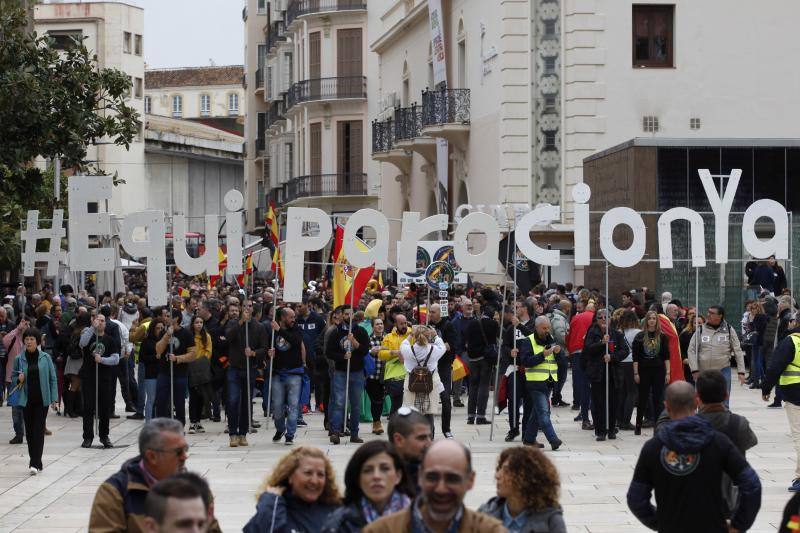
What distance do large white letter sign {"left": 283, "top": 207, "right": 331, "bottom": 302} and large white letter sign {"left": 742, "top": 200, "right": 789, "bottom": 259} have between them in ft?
16.4

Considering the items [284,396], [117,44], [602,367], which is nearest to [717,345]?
[602,367]

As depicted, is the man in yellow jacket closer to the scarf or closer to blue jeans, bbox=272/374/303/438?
blue jeans, bbox=272/374/303/438

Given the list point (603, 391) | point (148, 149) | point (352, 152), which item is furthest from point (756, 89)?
point (148, 149)

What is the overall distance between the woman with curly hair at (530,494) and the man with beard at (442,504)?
101cm

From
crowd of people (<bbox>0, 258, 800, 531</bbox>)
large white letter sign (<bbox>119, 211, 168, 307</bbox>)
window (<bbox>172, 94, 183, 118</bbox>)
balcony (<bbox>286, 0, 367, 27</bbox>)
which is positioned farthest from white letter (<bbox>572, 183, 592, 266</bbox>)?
window (<bbox>172, 94, 183, 118</bbox>)

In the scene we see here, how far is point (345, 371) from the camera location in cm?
1842

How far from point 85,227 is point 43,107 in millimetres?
3447

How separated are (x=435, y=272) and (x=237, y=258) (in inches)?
129

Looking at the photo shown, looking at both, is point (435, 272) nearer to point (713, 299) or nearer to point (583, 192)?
point (583, 192)

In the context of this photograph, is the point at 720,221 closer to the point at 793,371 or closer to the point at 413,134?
the point at 793,371

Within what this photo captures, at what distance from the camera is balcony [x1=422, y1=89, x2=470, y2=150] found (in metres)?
39.7

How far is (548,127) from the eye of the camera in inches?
1355

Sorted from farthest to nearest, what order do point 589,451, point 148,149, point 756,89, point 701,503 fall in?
point 148,149 → point 756,89 → point 589,451 → point 701,503

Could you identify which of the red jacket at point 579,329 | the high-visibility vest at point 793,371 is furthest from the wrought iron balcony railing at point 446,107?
the high-visibility vest at point 793,371
